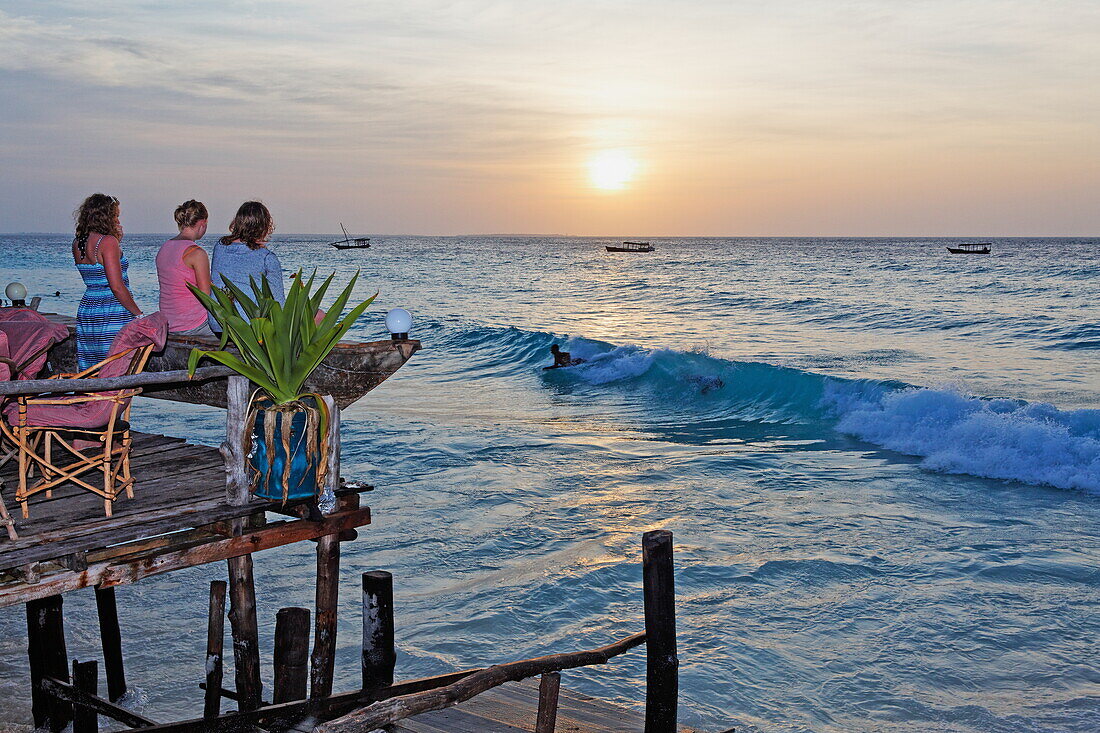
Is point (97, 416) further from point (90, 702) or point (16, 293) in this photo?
point (16, 293)

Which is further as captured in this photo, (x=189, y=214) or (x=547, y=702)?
(x=189, y=214)

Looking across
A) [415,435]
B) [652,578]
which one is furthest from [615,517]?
[652,578]

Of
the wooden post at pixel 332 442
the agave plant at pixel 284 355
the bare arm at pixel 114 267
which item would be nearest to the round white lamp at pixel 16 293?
the bare arm at pixel 114 267

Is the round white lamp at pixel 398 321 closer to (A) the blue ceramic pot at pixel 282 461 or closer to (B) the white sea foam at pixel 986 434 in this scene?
(A) the blue ceramic pot at pixel 282 461

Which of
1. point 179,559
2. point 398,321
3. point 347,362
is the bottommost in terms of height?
point 179,559

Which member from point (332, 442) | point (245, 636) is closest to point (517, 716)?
point (245, 636)

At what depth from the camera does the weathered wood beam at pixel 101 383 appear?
166 inches

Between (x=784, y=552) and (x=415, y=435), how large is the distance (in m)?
8.11

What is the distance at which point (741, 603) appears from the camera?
9133 millimetres

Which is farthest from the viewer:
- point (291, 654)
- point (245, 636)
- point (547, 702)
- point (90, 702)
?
point (245, 636)

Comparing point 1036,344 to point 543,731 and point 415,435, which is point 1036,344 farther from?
point 543,731

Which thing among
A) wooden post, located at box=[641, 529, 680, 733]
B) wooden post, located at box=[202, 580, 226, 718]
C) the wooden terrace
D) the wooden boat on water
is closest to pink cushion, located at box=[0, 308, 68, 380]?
the wooden terrace

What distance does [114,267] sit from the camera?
258 inches

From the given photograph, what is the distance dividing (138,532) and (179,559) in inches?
9.7
